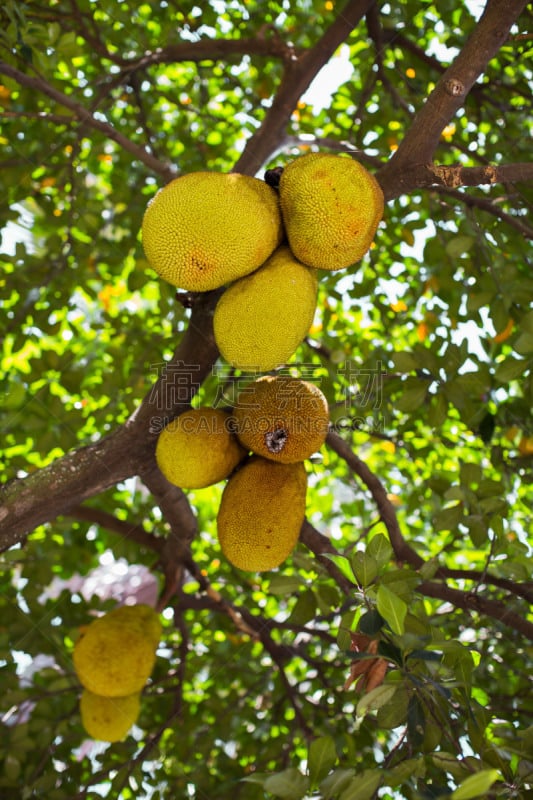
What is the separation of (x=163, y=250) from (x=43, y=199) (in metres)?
1.51

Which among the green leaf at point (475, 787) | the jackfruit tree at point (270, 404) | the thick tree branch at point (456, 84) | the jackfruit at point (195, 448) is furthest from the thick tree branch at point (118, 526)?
the green leaf at point (475, 787)

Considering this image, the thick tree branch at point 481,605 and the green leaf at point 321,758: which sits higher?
the green leaf at point 321,758

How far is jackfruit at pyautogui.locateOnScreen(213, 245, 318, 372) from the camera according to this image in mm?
1207

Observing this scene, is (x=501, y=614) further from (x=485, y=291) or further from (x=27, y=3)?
(x=27, y=3)

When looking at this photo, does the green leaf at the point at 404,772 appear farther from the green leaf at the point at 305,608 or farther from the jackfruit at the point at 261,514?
the green leaf at the point at 305,608

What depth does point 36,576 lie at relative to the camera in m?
2.26

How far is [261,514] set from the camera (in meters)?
1.40

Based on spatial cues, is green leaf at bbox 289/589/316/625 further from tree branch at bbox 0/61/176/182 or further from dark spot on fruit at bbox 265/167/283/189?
tree branch at bbox 0/61/176/182

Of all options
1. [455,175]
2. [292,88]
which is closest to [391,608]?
[455,175]

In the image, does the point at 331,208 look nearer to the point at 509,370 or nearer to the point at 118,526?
the point at 509,370

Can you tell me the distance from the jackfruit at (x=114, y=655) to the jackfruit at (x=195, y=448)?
24.9 inches

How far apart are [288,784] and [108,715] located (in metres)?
1.21

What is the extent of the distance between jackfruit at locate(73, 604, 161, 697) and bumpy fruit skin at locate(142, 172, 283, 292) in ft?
3.43

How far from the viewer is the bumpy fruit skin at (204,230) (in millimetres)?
1180
